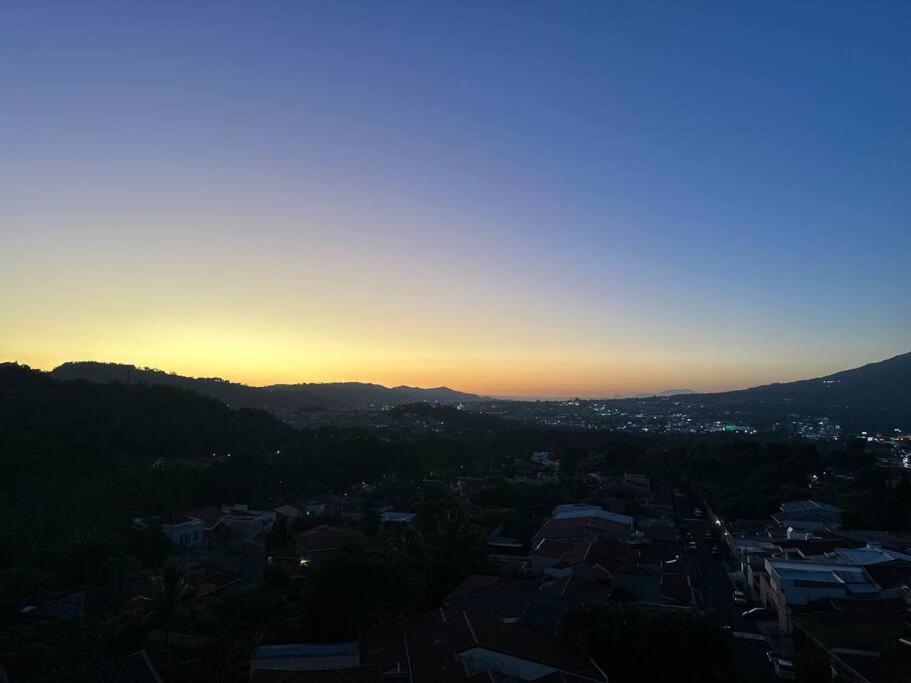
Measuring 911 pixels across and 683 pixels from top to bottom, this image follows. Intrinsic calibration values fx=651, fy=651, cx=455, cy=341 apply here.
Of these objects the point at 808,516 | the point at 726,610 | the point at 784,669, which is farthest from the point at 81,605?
the point at 808,516

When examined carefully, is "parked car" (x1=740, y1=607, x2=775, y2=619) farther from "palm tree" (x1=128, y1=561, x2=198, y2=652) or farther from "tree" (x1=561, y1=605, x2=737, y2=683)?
"palm tree" (x1=128, y1=561, x2=198, y2=652)

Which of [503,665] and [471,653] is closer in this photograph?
[503,665]

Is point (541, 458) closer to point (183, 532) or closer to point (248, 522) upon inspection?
point (248, 522)

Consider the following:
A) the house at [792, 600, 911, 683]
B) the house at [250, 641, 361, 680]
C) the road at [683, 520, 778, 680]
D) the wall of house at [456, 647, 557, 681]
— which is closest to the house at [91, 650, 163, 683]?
the house at [250, 641, 361, 680]

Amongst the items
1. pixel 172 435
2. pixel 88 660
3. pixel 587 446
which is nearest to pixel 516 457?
pixel 587 446

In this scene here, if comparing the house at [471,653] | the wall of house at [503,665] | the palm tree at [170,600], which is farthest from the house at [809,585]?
the palm tree at [170,600]

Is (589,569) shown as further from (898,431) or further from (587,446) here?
(898,431)
